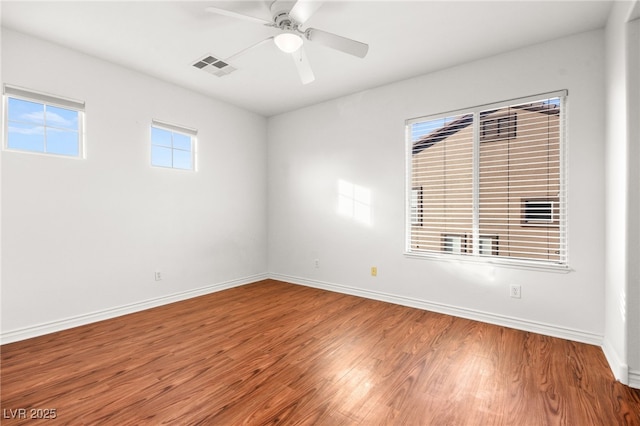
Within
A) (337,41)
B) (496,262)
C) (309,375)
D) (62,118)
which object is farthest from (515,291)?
(62,118)

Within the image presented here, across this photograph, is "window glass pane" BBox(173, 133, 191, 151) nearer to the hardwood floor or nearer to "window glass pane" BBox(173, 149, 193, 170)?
"window glass pane" BBox(173, 149, 193, 170)

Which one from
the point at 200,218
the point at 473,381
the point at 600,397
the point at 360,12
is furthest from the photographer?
the point at 200,218

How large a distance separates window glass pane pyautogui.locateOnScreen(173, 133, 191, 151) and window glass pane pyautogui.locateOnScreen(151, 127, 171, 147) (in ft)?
0.27

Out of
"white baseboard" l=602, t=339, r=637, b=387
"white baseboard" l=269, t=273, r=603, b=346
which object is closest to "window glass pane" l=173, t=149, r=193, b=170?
"white baseboard" l=269, t=273, r=603, b=346

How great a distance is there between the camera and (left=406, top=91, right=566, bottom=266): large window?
2.84 metres

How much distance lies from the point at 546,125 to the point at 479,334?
2119 millimetres

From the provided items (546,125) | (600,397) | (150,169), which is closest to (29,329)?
(150,169)

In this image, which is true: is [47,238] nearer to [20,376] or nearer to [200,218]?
[20,376]

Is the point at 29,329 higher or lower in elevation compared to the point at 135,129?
lower

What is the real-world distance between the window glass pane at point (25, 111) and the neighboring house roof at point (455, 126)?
3.99 metres

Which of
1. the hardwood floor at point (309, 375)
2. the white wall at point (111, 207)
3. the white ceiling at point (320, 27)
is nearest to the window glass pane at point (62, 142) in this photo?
the white wall at point (111, 207)

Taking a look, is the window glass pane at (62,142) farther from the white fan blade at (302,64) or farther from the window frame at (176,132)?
the white fan blade at (302,64)

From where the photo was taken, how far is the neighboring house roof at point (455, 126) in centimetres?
287

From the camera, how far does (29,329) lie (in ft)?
8.88
